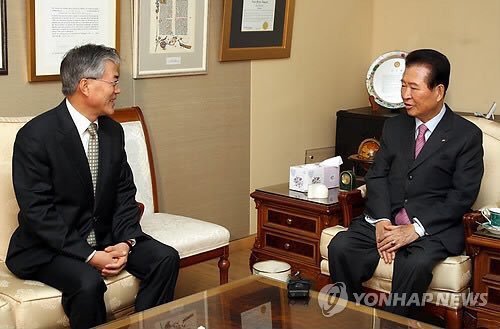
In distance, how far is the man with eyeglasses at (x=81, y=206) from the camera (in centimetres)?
314

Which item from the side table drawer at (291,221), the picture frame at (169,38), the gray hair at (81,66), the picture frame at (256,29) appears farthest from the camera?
the picture frame at (256,29)

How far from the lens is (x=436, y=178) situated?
11.7 feet

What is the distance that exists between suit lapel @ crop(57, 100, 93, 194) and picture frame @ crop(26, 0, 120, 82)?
1.82 feet

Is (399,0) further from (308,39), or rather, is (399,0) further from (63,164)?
(63,164)

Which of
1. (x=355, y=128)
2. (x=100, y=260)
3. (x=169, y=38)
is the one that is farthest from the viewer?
(x=355, y=128)

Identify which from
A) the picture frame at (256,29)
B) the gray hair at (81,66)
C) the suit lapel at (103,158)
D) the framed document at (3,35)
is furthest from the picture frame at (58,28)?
the picture frame at (256,29)

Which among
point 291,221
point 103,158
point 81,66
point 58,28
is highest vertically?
point 58,28

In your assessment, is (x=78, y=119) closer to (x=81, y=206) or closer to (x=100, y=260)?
(x=81, y=206)

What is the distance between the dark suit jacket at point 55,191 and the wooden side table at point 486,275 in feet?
5.11

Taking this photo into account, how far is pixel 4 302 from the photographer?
2938 millimetres

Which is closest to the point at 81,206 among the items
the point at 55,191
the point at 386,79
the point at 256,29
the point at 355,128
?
the point at 55,191

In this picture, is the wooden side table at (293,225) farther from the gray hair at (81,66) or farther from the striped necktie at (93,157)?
the gray hair at (81,66)

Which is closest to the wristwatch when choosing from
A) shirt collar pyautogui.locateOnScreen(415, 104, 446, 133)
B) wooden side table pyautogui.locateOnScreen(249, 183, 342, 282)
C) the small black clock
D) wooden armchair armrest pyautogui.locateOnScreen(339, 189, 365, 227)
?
wooden side table pyautogui.locateOnScreen(249, 183, 342, 282)

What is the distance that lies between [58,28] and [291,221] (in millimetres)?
1460
